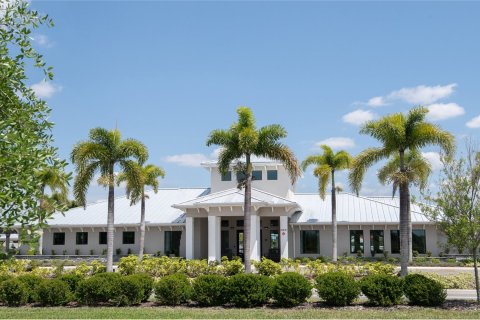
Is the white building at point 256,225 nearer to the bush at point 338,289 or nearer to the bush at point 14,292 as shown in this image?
the bush at point 338,289

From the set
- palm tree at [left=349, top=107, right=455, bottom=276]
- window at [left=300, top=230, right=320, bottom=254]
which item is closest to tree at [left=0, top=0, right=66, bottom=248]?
palm tree at [left=349, top=107, right=455, bottom=276]

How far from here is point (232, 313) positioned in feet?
51.2

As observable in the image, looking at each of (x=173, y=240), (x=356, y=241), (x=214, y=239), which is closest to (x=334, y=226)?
(x=356, y=241)

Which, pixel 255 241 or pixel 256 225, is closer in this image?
pixel 255 241

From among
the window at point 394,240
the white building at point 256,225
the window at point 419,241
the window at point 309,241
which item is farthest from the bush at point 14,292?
the window at point 419,241

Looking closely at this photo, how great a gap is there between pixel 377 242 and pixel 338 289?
2269cm

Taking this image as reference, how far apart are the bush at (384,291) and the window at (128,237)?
27.9 metres

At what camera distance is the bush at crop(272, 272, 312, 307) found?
1675 centimetres

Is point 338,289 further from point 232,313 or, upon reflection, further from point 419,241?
point 419,241

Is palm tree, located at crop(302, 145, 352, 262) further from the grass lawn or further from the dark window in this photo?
the grass lawn

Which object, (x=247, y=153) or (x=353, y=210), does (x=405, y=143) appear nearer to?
(x=247, y=153)

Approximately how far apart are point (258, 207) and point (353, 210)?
30.0 ft

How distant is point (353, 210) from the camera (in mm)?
39688

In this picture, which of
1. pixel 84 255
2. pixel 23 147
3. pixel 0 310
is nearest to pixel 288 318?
pixel 0 310
